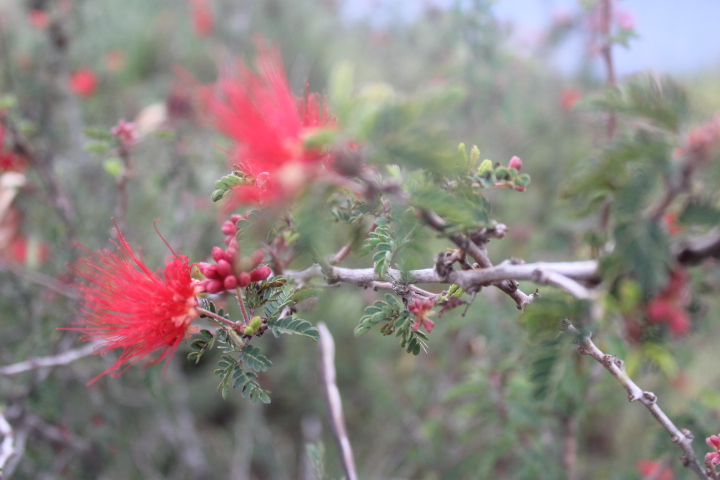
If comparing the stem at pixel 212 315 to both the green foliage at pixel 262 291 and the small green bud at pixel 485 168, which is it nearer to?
the green foliage at pixel 262 291

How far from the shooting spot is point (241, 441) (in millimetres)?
2771

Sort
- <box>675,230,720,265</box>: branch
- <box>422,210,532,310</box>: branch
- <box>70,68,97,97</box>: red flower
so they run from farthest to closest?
<box>70,68,97,97</box>: red flower < <box>422,210,532,310</box>: branch < <box>675,230,720,265</box>: branch

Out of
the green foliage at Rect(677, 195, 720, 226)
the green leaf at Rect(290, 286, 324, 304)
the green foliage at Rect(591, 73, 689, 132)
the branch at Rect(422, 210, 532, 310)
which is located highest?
the green foliage at Rect(591, 73, 689, 132)

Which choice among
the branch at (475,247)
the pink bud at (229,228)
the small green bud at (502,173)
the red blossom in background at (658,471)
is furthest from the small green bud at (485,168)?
the red blossom in background at (658,471)

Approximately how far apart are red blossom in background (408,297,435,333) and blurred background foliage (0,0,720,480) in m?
0.12

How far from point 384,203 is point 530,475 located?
4.54 feet

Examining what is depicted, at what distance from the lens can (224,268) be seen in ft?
2.84

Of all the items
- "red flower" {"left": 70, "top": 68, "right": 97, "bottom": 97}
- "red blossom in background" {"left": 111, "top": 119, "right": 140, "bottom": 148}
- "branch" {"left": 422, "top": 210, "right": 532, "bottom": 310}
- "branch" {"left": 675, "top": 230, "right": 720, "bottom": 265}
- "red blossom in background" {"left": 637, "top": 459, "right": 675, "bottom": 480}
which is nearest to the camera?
"branch" {"left": 675, "top": 230, "right": 720, "bottom": 265}

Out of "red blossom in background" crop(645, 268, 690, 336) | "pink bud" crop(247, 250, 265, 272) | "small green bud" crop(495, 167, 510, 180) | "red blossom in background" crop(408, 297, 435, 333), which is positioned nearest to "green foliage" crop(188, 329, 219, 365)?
"pink bud" crop(247, 250, 265, 272)

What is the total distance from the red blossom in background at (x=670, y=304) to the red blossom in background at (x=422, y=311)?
39 centimetres

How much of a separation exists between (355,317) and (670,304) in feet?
8.43

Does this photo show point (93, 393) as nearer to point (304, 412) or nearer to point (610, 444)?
point (304, 412)

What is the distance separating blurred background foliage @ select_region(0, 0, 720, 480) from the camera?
1.33m

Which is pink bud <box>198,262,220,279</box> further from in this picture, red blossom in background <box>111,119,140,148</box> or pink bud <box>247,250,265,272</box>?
red blossom in background <box>111,119,140,148</box>
